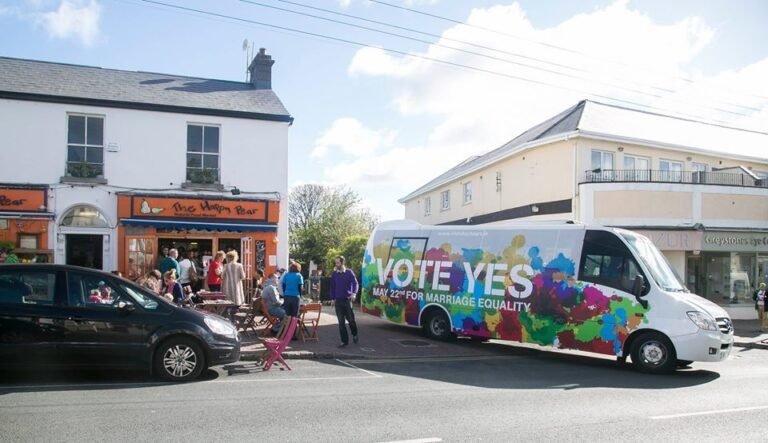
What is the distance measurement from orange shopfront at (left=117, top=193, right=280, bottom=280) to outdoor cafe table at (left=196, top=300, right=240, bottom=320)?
14.3 ft

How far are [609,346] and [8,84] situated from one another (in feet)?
54.0

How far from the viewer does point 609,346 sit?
11320 millimetres

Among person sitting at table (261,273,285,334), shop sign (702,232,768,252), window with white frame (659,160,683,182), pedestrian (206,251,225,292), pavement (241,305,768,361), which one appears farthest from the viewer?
window with white frame (659,160,683,182)

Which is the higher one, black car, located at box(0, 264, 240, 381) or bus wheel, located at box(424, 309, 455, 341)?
black car, located at box(0, 264, 240, 381)

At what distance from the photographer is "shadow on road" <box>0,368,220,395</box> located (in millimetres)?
7786

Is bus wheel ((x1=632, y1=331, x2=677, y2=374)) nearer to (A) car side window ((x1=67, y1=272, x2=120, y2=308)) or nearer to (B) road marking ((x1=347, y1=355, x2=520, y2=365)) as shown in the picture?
→ (B) road marking ((x1=347, y1=355, x2=520, y2=365))

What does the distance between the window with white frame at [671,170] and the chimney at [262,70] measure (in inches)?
593

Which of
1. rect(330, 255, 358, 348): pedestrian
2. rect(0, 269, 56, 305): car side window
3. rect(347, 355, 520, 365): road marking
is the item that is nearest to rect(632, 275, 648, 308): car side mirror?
rect(347, 355, 520, 365): road marking

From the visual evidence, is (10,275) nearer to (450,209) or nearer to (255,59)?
(255,59)

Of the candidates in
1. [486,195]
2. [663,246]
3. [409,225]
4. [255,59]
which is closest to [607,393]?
[409,225]

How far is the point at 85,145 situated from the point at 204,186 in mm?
3365

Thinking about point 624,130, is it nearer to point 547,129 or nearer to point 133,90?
point 547,129

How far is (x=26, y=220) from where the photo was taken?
15.6 meters

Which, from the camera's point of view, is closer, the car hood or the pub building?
the car hood
